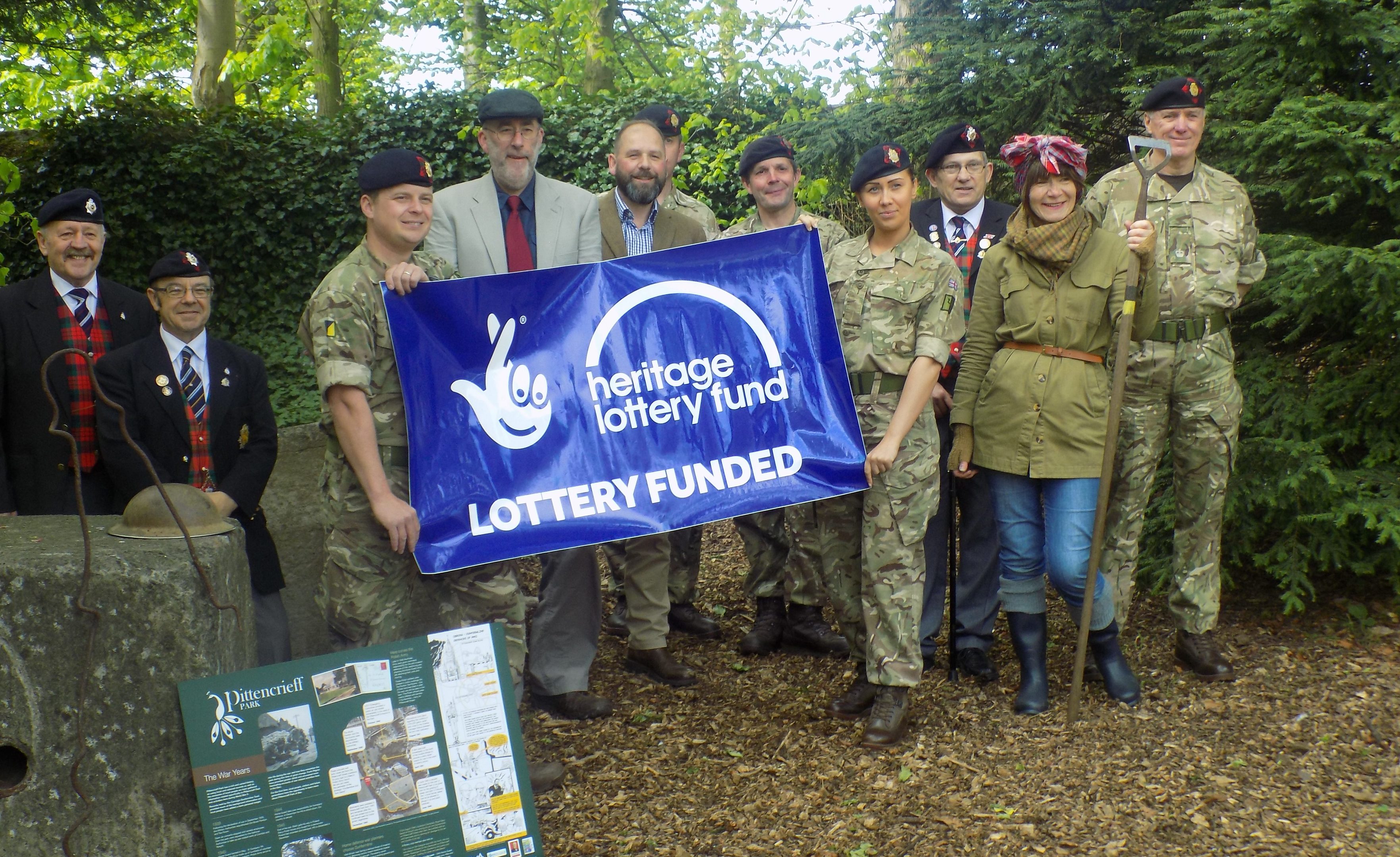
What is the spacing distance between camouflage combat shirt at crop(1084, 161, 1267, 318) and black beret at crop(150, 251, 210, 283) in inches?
136

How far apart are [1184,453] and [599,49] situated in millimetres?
12055

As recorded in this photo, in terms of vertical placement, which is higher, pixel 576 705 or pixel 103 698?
pixel 103 698

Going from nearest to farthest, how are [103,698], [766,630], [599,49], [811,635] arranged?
[103,698]
[811,635]
[766,630]
[599,49]

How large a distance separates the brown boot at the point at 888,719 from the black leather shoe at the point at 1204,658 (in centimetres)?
135

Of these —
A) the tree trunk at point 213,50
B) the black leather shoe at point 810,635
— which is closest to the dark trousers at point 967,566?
the black leather shoe at point 810,635

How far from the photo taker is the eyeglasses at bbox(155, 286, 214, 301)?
4070 millimetres

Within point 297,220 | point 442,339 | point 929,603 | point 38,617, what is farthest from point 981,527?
point 297,220

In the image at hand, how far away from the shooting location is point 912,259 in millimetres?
4219

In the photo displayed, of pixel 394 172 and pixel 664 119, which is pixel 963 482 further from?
pixel 394 172

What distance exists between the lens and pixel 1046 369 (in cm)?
423

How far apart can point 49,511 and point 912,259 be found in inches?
132

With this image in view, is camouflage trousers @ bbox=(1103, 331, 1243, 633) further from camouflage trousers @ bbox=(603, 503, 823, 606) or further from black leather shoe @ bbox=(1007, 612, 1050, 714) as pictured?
camouflage trousers @ bbox=(603, 503, 823, 606)

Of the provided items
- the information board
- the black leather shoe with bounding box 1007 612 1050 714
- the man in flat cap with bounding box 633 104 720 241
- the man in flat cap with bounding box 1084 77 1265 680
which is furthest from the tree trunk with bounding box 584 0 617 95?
the information board

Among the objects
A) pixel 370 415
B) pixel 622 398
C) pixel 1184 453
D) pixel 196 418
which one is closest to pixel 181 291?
pixel 196 418
